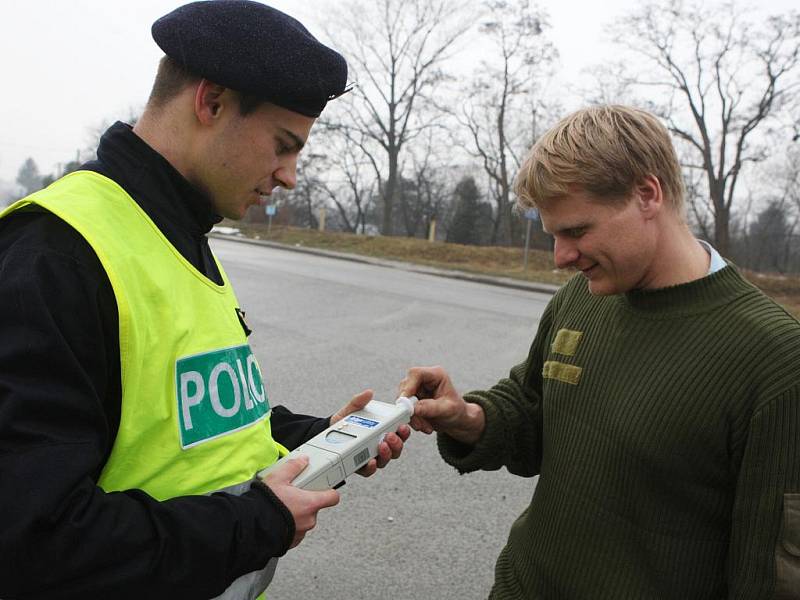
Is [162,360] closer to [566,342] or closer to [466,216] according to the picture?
[566,342]

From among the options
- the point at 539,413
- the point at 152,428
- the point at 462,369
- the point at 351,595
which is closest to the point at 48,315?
the point at 152,428

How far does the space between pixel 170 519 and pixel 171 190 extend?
69 cm

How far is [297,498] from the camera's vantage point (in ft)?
4.22

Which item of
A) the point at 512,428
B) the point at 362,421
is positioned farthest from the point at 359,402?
the point at 512,428

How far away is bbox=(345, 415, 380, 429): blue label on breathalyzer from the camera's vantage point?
5.50 feet

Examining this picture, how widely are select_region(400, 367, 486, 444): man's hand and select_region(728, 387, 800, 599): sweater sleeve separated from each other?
759 mm

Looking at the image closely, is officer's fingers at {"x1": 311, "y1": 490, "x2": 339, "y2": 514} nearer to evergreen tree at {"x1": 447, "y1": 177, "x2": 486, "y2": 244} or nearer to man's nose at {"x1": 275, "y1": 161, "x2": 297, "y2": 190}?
man's nose at {"x1": 275, "y1": 161, "x2": 297, "y2": 190}

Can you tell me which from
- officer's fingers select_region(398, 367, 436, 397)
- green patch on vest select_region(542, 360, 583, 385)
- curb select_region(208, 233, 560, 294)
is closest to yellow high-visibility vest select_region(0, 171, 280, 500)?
officer's fingers select_region(398, 367, 436, 397)

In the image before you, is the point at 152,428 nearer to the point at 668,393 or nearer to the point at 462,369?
the point at 668,393

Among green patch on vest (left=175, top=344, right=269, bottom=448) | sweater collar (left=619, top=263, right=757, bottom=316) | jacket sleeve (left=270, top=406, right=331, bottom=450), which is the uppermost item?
sweater collar (left=619, top=263, right=757, bottom=316)

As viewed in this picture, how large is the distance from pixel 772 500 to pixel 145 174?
4.72 feet

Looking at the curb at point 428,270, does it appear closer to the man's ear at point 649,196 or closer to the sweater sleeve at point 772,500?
the man's ear at point 649,196

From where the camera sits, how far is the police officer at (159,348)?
1.01m

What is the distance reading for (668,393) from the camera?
1453mm
